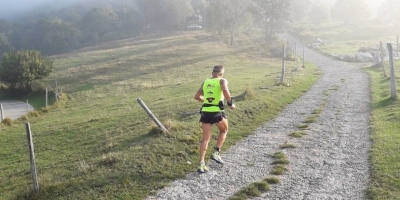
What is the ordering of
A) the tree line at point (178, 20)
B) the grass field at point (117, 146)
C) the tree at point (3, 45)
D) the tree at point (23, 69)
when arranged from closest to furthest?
the grass field at point (117, 146) < the tree at point (23, 69) < the tree line at point (178, 20) < the tree at point (3, 45)

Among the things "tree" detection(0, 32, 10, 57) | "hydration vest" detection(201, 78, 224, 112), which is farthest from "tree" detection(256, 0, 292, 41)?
"tree" detection(0, 32, 10, 57)

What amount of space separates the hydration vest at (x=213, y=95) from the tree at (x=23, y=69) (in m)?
53.5

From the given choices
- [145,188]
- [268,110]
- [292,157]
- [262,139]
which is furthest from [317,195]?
[268,110]

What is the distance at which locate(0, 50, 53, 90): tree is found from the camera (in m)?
55.6

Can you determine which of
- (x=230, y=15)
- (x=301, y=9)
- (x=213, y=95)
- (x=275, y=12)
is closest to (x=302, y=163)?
(x=213, y=95)

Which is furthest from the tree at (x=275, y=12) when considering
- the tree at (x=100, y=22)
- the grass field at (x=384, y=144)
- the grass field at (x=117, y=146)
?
the tree at (x=100, y=22)

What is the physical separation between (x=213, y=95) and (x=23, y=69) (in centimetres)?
5464

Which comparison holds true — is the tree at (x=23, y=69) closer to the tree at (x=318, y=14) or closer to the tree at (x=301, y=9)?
the tree at (x=301, y=9)

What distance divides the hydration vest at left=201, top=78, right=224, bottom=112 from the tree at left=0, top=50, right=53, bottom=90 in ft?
176

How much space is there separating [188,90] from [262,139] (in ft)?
67.8

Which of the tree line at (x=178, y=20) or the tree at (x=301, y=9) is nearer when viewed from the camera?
the tree line at (x=178, y=20)

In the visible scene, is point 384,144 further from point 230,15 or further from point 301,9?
point 301,9

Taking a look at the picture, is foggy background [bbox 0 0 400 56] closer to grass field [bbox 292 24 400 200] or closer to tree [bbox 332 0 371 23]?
tree [bbox 332 0 371 23]

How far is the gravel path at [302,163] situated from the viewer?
943cm
